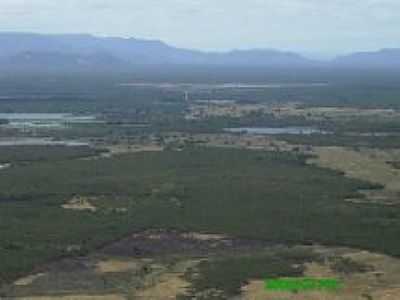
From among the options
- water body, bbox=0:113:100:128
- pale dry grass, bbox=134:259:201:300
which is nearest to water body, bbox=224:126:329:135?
water body, bbox=0:113:100:128

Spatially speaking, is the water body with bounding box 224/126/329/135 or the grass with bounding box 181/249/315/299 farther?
the water body with bounding box 224/126/329/135

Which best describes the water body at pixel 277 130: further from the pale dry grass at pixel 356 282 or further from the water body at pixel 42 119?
the pale dry grass at pixel 356 282

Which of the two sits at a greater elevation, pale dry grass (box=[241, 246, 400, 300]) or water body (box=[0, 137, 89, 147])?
water body (box=[0, 137, 89, 147])


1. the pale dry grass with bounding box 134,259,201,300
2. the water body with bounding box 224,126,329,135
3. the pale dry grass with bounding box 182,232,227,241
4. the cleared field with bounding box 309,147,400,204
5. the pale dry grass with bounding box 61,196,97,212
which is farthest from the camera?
the water body with bounding box 224,126,329,135

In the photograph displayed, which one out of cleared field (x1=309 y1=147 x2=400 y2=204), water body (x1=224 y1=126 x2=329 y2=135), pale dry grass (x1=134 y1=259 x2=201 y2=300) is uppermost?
pale dry grass (x1=134 y1=259 x2=201 y2=300)

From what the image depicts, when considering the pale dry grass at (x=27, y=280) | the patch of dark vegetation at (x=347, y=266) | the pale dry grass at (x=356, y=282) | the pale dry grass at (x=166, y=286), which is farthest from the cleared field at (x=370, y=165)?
the pale dry grass at (x=27, y=280)

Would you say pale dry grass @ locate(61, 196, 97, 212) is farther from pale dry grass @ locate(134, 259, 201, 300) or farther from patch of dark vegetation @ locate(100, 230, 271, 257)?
pale dry grass @ locate(134, 259, 201, 300)

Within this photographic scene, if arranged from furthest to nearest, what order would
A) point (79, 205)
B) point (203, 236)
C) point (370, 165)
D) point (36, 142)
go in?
point (36, 142) → point (370, 165) → point (79, 205) → point (203, 236)

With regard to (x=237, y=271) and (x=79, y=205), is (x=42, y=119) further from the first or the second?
(x=237, y=271)

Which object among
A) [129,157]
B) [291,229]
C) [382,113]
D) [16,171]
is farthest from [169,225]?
[382,113]

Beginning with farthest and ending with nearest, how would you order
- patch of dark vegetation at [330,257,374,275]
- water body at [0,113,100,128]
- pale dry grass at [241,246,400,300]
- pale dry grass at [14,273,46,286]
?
1. water body at [0,113,100,128]
2. patch of dark vegetation at [330,257,374,275]
3. pale dry grass at [14,273,46,286]
4. pale dry grass at [241,246,400,300]

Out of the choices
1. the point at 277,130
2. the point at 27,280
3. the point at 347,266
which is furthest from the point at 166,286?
the point at 277,130
